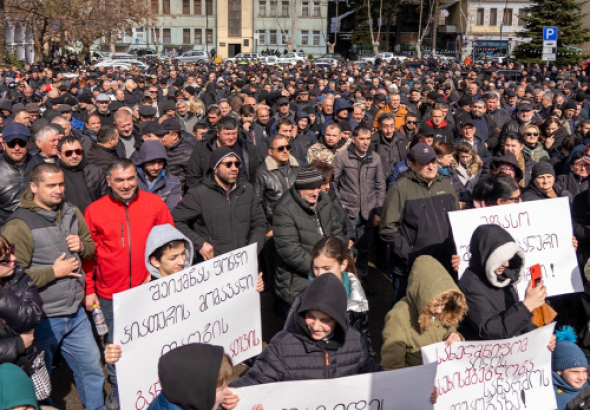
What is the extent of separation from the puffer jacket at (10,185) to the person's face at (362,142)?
10.4 ft

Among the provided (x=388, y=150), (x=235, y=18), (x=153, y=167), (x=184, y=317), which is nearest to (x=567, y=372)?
(x=184, y=317)

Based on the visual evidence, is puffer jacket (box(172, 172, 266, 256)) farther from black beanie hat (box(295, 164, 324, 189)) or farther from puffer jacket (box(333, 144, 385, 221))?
puffer jacket (box(333, 144, 385, 221))

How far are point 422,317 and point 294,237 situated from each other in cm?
149

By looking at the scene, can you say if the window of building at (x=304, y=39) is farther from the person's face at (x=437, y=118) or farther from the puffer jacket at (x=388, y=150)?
the puffer jacket at (x=388, y=150)

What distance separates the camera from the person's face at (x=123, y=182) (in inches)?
172

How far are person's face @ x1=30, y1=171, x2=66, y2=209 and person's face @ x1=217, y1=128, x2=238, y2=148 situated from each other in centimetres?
280

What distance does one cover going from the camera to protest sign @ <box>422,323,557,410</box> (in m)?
3.45

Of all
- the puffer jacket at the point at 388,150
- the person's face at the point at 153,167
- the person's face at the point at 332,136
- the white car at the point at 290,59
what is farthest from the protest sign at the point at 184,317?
the white car at the point at 290,59

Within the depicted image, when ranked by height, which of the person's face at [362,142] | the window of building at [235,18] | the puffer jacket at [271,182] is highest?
the window of building at [235,18]

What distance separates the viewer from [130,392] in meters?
3.50

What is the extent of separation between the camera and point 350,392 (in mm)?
3039

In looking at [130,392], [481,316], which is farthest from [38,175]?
A: [481,316]

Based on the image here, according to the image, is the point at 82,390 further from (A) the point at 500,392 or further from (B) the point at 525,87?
(B) the point at 525,87

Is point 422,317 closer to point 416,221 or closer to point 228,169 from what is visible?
point 416,221
